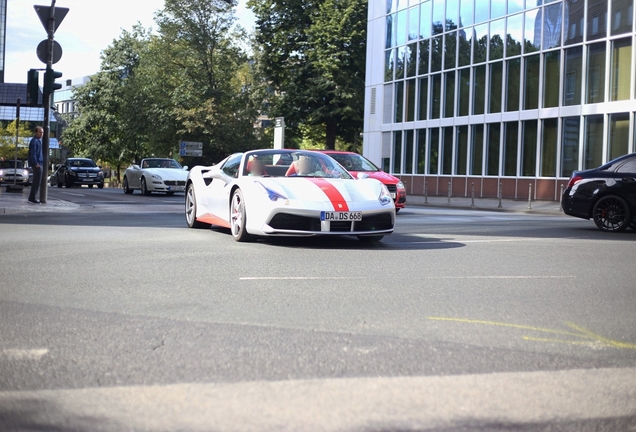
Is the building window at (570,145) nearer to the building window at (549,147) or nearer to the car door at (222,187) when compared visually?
the building window at (549,147)

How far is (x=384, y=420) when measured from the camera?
3623 millimetres

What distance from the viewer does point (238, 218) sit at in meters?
11.8

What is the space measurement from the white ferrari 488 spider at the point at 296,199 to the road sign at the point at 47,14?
9.05m

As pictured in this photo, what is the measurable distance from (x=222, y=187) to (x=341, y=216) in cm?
244

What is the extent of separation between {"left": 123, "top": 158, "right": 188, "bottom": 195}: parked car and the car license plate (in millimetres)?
19990

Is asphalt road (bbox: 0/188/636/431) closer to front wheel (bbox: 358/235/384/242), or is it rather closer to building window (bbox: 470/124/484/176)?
front wheel (bbox: 358/235/384/242)

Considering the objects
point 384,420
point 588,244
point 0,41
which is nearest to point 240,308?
point 384,420

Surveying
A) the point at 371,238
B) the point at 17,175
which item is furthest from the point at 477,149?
the point at 371,238

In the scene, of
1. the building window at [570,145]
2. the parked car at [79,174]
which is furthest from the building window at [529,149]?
the parked car at [79,174]

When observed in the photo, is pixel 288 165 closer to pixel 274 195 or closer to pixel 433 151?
pixel 274 195

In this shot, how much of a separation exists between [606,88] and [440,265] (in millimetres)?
25077

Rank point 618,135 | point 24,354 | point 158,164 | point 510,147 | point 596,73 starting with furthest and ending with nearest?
point 510,147, point 158,164, point 596,73, point 618,135, point 24,354

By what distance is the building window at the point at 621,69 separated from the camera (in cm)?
3120

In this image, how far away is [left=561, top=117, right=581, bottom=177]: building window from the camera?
33.6 metres
